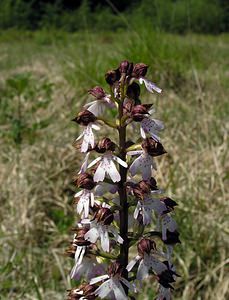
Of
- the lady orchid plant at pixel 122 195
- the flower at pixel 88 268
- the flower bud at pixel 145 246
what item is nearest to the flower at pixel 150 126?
the lady orchid plant at pixel 122 195

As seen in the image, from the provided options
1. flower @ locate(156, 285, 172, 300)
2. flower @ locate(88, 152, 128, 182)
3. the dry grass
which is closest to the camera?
flower @ locate(88, 152, 128, 182)

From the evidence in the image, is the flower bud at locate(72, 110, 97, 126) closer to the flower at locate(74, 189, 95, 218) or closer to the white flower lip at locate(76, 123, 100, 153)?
the white flower lip at locate(76, 123, 100, 153)

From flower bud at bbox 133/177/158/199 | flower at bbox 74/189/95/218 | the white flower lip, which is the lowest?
flower at bbox 74/189/95/218

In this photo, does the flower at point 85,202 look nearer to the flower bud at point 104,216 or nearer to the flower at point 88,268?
the flower bud at point 104,216

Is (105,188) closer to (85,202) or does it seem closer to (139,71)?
(85,202)

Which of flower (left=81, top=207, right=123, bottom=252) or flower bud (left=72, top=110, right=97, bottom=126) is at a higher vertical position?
flower bud (left=72, top=110, right=97, bottom=126)

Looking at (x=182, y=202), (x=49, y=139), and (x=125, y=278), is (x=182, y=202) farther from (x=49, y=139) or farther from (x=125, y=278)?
(x=125, y=278)

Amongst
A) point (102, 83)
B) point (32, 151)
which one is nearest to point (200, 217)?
point (32, 151)

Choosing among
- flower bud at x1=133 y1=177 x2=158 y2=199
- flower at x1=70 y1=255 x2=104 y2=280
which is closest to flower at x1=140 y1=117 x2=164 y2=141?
flower bud at x1=133 y1=177 x2=158 y2=199
